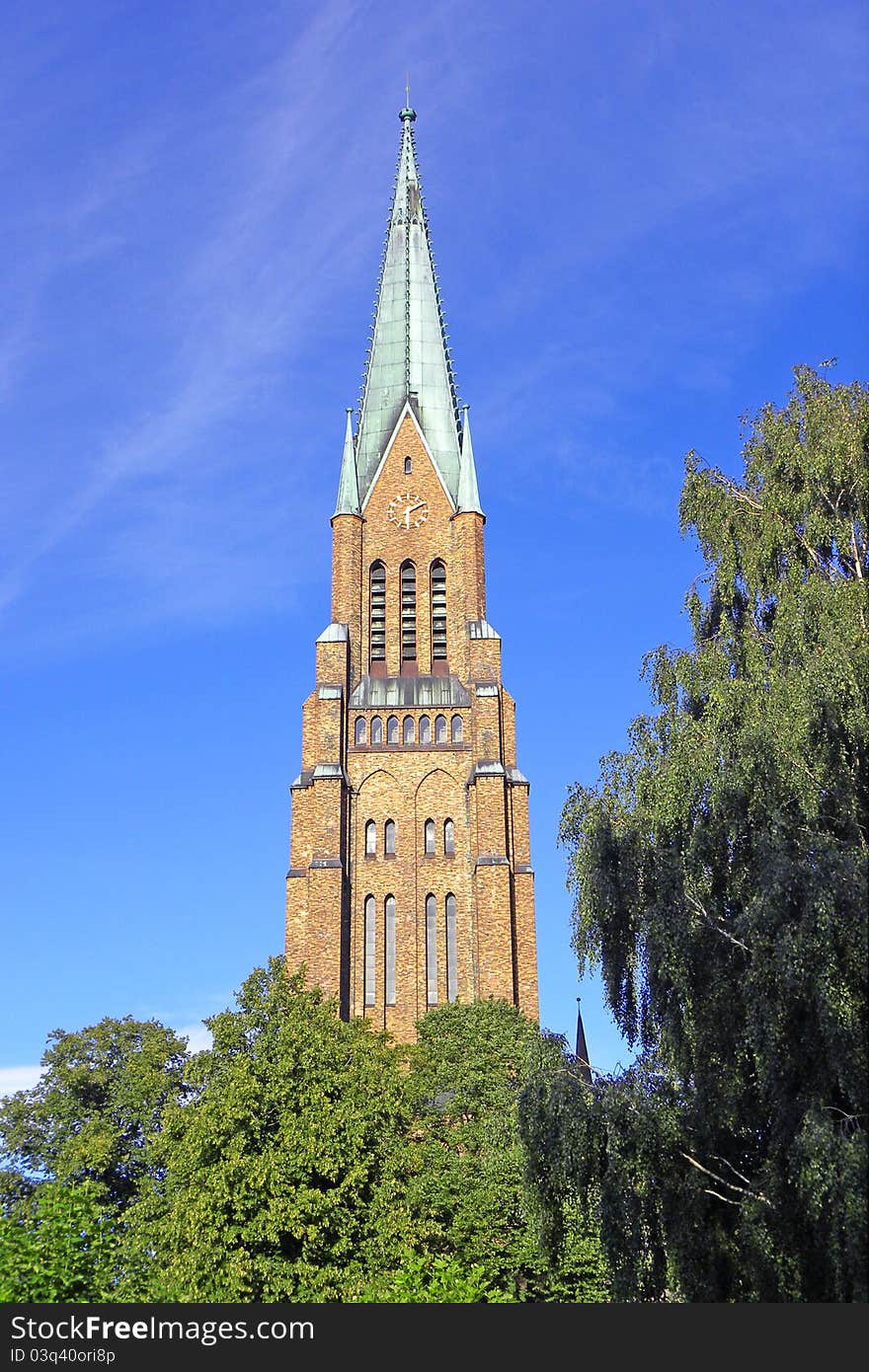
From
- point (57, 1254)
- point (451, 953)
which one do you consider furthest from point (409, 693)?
point (57, 1254)

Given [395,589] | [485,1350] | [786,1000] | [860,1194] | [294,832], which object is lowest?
[485,1350]

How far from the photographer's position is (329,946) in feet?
169

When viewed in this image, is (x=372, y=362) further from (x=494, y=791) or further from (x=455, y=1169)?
(x=455, y=1169)

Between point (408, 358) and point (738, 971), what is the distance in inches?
1982

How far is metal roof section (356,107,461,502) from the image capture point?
6400 centimetres

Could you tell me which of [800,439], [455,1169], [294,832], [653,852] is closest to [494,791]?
[294,832]

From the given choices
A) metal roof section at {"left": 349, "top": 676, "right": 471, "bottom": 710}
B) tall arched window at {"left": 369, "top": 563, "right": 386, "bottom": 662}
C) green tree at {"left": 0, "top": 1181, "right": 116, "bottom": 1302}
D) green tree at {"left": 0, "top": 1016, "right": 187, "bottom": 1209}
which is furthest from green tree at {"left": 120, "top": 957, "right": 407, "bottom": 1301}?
tall arched window at {"left": 369, "top": 563, "right": 386, "bottom": 662}

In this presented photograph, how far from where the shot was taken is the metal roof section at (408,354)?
64.0 meters

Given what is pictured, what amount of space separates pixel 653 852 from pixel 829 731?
3.03 metres

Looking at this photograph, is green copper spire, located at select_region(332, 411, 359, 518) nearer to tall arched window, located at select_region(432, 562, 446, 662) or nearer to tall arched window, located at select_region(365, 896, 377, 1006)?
tall arched window, located at select_region(432, 562, 446, 662)

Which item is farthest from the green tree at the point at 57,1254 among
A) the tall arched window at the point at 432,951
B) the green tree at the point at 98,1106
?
the tall arched window at the point at 432,951

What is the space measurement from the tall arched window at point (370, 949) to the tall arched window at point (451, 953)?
266 centimetres

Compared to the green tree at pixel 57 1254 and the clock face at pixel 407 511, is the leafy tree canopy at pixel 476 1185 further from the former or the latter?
the clock face at pixel 407 511

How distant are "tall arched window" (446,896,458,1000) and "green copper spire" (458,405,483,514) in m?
16.9
